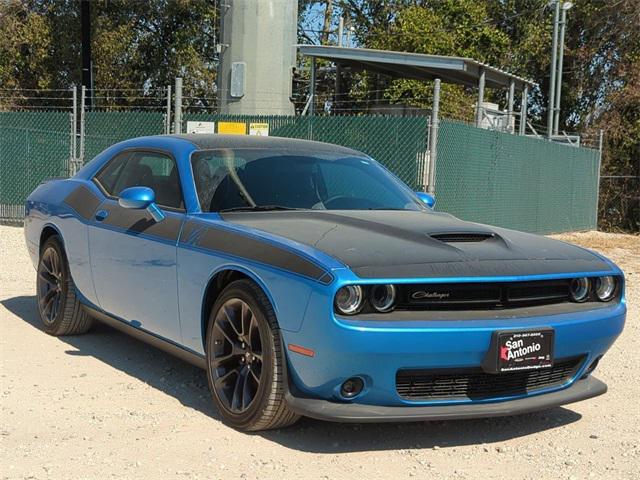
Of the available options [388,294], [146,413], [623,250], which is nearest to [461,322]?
[388,294]

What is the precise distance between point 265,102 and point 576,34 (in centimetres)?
1810

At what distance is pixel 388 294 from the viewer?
3.96 metres

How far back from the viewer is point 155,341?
5207 mm

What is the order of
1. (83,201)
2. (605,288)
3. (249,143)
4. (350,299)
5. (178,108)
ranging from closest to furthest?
(350,299)
(605,288)
(249,143)
(83,201)
(178,108)

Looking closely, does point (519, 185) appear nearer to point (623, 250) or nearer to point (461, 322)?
point (623, 250)

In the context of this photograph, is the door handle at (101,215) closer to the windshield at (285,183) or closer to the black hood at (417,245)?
the windshield at (285,183)

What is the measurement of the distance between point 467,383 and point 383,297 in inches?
23.8

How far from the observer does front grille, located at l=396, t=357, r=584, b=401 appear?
4.01 metres

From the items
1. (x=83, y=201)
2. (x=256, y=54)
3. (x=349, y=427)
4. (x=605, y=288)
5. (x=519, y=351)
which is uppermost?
(x=256, y=54)

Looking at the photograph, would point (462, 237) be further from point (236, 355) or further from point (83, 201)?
point (83, 201)

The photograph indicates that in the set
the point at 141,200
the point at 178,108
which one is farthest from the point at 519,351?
the point at 178,108

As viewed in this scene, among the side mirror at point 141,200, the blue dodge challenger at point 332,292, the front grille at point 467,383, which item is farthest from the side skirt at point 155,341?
the front grille at point 467,383

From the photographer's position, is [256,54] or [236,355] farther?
[256,54]

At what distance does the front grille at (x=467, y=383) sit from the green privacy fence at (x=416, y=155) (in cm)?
707
